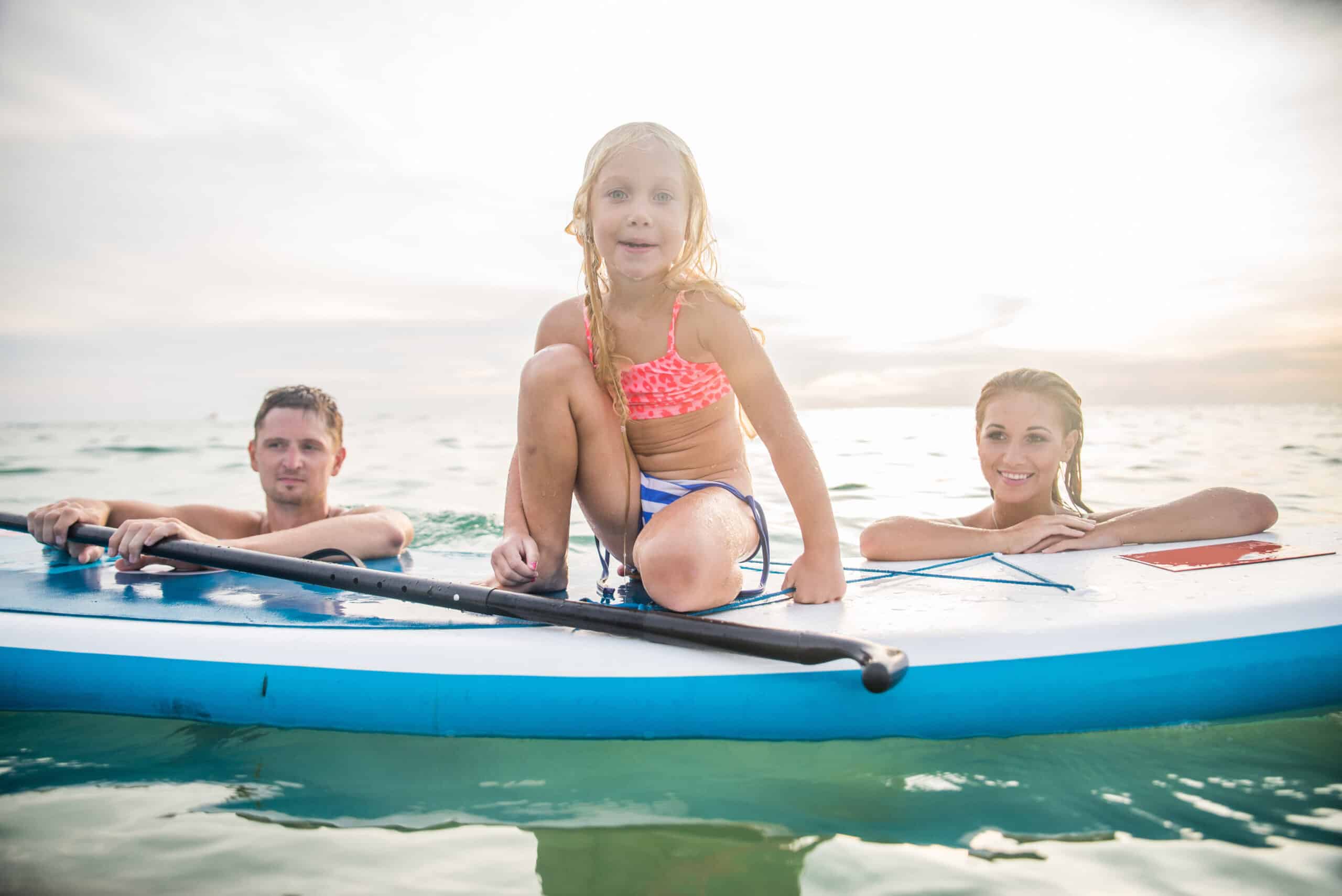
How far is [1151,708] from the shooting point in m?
1.58

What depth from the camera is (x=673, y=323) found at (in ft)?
6.64

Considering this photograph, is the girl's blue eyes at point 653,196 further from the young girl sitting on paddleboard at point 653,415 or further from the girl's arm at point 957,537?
the girl's arm at point 957,537

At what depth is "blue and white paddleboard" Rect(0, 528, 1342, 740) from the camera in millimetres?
1558

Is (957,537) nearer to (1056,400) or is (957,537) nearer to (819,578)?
(1056,400)

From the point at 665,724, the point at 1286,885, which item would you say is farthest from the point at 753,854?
the point at 1286,885

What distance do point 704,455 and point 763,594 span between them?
0.37 metres

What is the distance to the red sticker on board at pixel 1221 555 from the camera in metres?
2.03

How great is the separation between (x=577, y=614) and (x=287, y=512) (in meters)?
1.52

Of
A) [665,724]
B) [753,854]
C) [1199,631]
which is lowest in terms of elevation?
[753,854]

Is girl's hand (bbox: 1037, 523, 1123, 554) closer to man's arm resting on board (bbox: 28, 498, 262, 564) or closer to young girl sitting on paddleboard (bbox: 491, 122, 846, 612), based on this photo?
young girl sitting on paddleboard (bbox: 491, 122, 846, 612)

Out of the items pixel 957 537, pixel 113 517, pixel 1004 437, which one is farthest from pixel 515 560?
pixel 113 517

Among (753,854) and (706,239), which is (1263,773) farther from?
(706,239)

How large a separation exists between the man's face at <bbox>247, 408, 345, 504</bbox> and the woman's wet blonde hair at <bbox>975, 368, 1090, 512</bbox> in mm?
1999

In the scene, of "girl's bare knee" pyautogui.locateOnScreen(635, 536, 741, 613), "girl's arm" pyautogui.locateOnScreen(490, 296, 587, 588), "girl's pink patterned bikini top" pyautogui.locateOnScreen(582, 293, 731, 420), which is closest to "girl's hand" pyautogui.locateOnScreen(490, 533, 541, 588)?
"girl's arm" pyautogui.locateOnScreen(490, 296, 587, 588)
